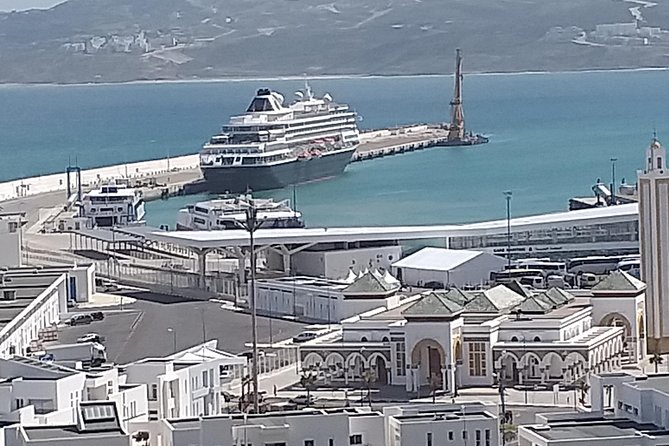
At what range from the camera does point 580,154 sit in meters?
38.2

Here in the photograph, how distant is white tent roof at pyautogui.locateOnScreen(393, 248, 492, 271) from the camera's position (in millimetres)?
15455

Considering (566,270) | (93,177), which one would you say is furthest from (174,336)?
(93,177)

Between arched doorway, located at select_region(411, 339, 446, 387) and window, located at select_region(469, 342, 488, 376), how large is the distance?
194 mm

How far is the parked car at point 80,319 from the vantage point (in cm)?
1354

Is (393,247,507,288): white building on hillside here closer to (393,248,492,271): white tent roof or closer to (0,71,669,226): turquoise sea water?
(393,248,492,271): white tent roof

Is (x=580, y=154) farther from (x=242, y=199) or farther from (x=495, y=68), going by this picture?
(x=495, y=68)

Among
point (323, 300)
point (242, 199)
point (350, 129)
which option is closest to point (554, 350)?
point (323, 300)

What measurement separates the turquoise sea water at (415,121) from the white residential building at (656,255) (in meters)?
13.3

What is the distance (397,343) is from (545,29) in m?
74.8

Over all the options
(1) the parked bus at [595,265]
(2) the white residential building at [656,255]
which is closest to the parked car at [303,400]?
(2) the white residential building at [656,255]

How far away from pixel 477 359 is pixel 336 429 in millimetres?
4027

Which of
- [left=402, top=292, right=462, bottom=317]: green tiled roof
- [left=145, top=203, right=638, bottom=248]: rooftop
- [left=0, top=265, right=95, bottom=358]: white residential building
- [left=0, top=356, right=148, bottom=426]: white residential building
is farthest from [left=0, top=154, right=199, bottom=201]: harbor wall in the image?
[left=0, top=356, right=148, bottom=426]: white residential building

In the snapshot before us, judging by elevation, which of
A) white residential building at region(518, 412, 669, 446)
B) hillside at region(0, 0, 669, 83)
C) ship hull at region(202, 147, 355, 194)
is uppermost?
hillside at region(0, 0, 669, 83)

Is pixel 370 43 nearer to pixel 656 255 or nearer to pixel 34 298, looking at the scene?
pixel 34 298
